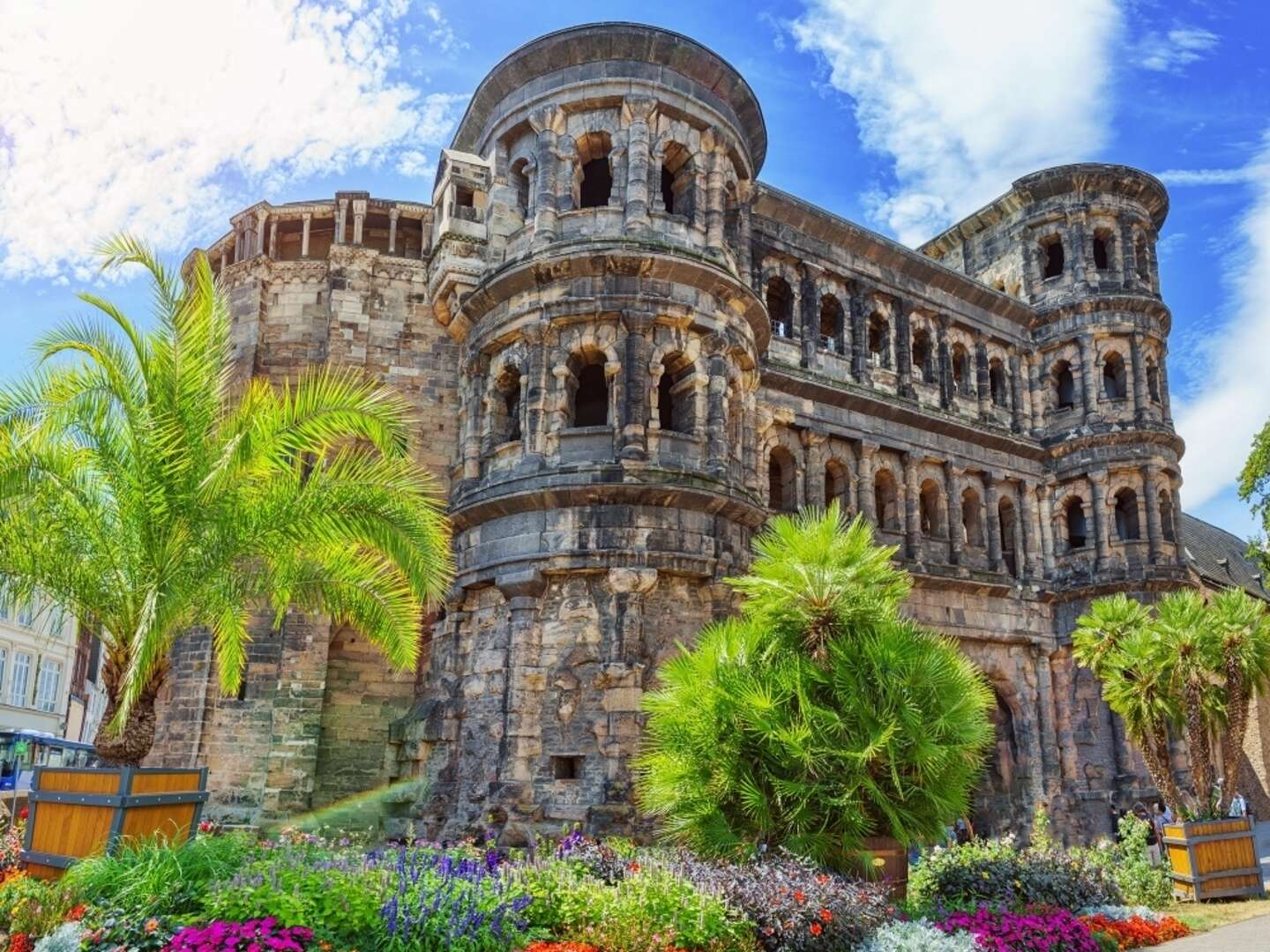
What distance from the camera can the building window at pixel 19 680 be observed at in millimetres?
39719

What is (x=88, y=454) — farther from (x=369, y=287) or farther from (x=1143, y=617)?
(x=1143, y=617)

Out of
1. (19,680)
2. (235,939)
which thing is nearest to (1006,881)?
(235,939)

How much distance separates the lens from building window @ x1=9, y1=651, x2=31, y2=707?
3972 cm

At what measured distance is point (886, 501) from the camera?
76.9ft

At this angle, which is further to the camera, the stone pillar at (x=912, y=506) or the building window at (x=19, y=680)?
the building window at (x=19, y=680)

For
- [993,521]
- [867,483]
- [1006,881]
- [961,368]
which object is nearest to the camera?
[1006,881]

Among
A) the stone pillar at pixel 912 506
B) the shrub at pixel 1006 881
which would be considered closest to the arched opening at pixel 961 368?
the stone pillar at pixel 912 506

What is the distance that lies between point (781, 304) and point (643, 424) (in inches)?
283

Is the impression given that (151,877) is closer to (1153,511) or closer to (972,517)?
(972,517)

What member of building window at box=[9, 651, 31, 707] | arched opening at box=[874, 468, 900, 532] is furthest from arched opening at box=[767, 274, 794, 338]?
building window at box=[9, 651, 31, 707]

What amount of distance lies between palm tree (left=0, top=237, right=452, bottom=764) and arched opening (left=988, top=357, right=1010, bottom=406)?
19.2m

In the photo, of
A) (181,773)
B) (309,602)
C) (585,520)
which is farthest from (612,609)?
(181,773)

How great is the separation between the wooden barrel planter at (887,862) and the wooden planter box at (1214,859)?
21.8 feet

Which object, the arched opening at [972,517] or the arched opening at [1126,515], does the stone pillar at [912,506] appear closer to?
the arched opening at [972,517]
